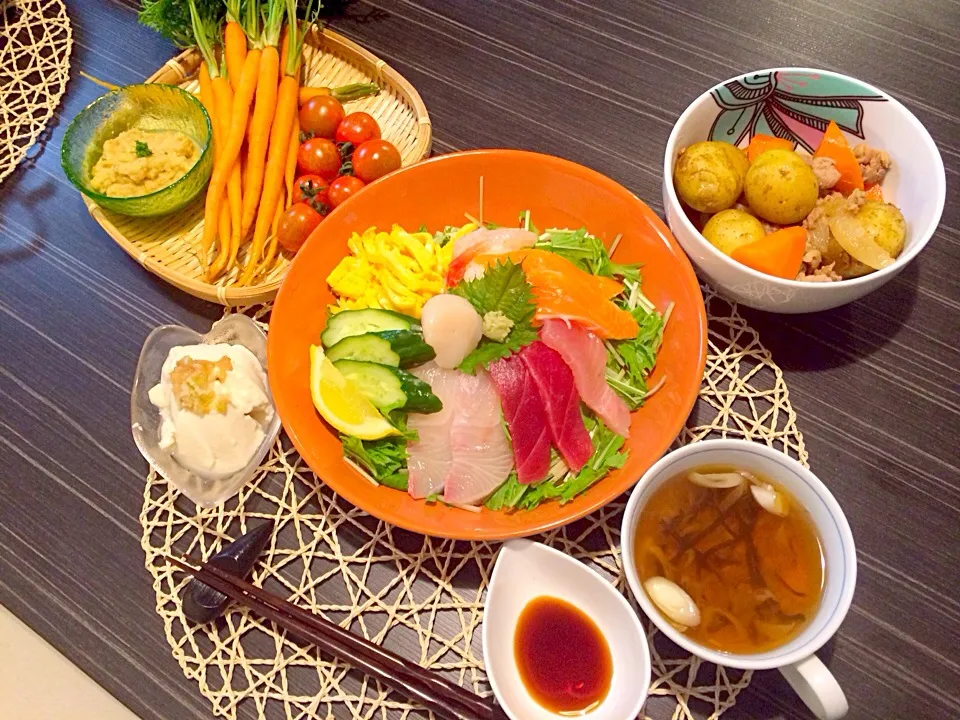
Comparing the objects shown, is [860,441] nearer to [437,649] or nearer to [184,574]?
[437,649]

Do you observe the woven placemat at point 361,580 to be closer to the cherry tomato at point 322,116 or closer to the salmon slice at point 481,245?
the salmon slice at point 481,245

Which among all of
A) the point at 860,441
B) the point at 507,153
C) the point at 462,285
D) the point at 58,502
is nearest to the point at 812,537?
the point at 860,441

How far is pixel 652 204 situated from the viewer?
219cm

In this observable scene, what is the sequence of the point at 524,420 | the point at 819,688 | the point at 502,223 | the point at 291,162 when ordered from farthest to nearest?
the point at 291,162 → the point at 502,223 → the point at 524,420 → the point at 819,688

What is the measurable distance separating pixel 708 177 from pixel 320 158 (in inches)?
49.3

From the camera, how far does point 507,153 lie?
1.96 m

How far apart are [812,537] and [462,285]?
1.05m

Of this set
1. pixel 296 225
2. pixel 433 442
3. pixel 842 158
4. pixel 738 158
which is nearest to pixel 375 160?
pixel 296 225

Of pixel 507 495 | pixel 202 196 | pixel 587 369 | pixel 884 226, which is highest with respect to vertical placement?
pixel 884 226

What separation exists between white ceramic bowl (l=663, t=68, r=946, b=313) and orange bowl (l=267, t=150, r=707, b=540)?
0.11m

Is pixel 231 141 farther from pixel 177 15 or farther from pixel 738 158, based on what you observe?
pixel 738 158

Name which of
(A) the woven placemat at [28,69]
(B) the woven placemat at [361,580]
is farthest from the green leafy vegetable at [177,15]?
(B) the woven placemat at [361,580]

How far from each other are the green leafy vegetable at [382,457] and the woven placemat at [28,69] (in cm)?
175

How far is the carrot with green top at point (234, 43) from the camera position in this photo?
238 centimetres
